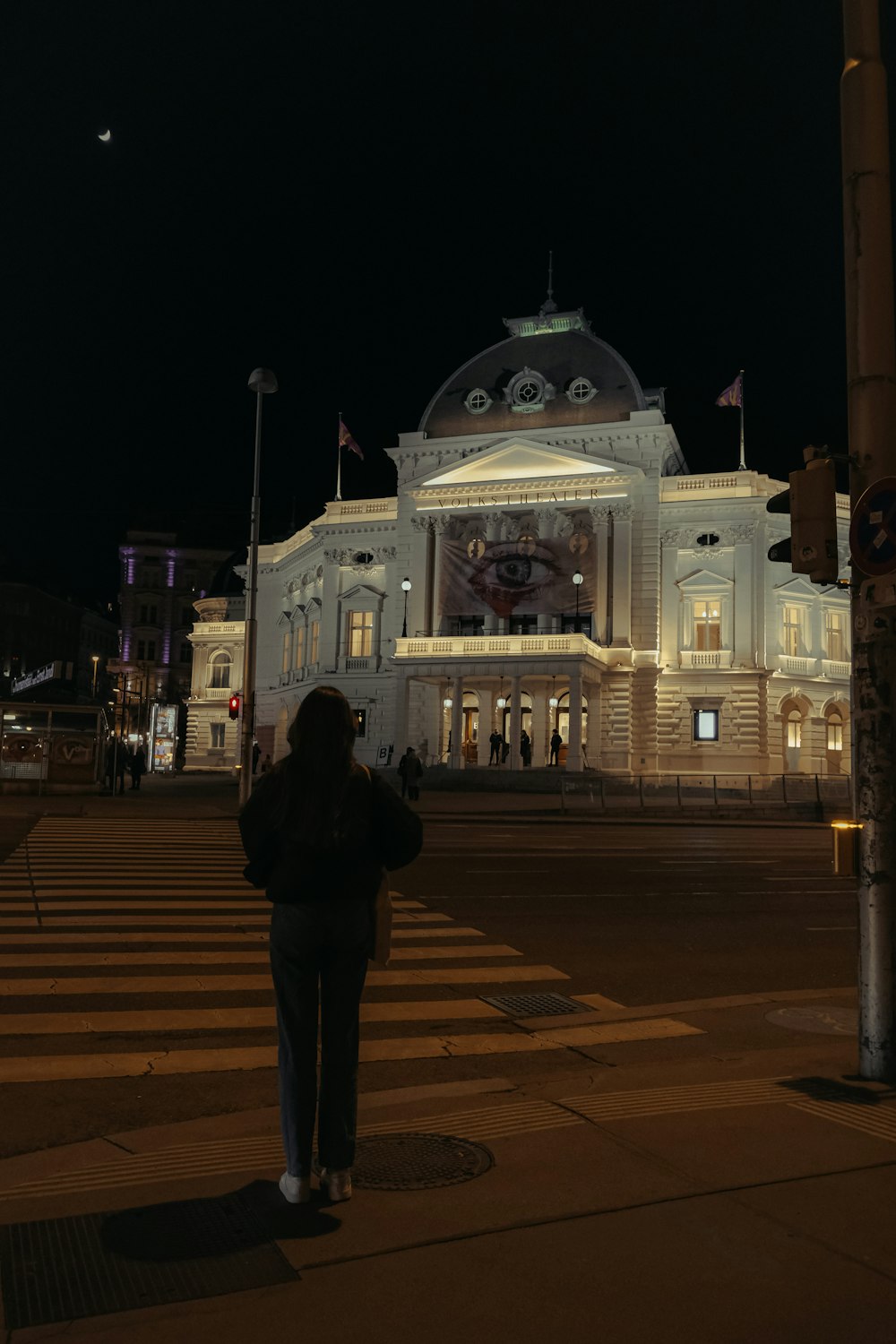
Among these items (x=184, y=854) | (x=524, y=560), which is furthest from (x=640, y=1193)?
(x=524, y=560)

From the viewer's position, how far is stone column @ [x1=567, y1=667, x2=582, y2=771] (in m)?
48.7

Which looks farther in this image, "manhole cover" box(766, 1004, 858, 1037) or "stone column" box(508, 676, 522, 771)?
"stone column" box(508, 676, 522, 771)

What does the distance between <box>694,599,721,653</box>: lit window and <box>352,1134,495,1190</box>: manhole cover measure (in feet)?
168

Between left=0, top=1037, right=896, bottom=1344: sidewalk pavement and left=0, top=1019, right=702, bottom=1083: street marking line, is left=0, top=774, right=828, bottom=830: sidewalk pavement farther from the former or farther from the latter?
left=0, top=1037, right=896, bottom=1344: sidewalk pavement

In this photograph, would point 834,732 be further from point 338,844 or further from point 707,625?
point 338,844

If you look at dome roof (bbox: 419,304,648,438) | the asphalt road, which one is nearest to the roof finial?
dome roof (bbox: 419,304,648,438)

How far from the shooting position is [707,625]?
55438mm

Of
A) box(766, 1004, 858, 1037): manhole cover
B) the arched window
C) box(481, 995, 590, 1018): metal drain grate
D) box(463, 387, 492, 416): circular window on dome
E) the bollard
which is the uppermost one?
box(463, 387, 492, 416): circular window on dome

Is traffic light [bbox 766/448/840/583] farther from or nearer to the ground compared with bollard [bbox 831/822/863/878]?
farther from the ground

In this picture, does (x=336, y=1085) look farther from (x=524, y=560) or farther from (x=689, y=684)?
(x=689, y=684)

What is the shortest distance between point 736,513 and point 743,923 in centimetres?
4387

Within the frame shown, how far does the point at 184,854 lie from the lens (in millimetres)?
18891

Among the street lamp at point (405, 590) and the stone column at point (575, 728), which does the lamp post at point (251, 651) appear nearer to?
the stone column at point (575, 728)

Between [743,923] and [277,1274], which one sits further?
[743,923]
